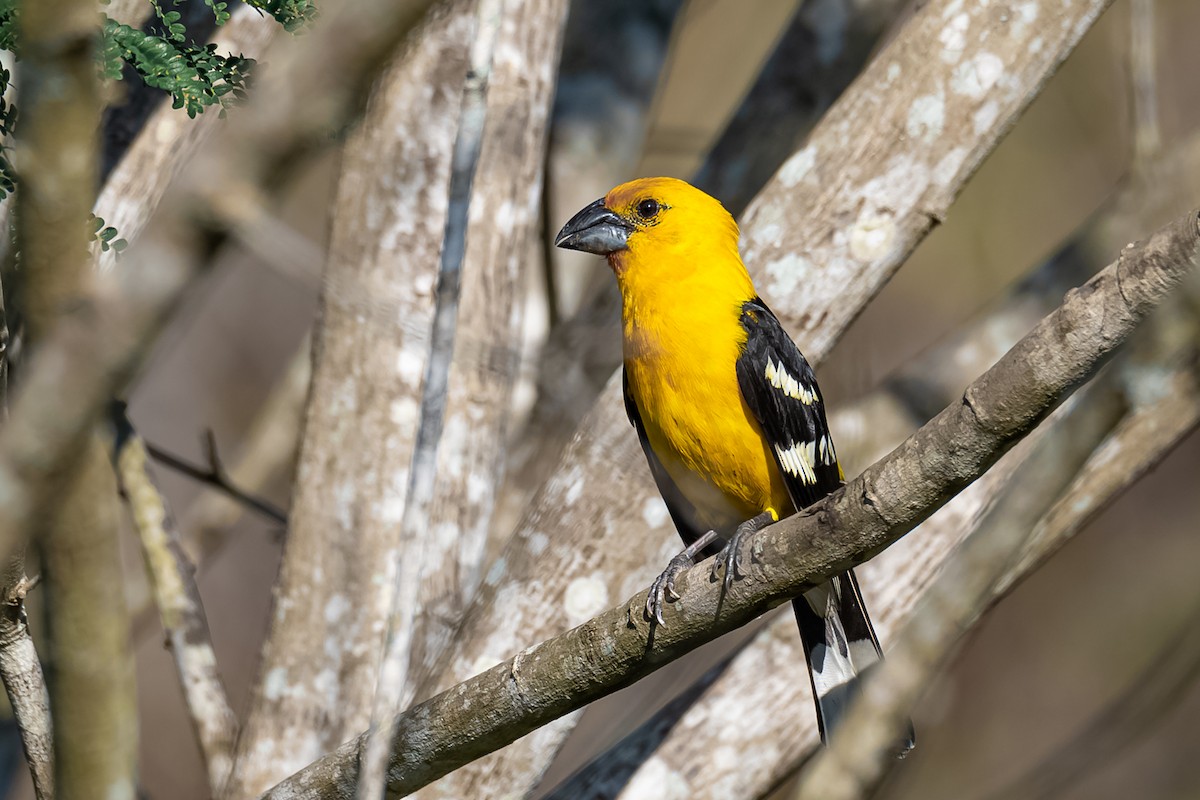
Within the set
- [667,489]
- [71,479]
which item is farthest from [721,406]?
[71,479]

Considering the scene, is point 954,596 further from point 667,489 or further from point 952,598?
point 667,489

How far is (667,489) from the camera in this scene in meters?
4.14

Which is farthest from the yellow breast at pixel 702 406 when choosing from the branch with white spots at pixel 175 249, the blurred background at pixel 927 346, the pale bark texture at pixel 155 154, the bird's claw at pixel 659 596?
the blurred background at pixel 927 346

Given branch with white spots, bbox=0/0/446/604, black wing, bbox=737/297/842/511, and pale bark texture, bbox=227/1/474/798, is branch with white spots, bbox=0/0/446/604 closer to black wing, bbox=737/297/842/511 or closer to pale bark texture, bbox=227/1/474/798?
black wing, bbox=737/297/842/511

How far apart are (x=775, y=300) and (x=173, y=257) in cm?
320

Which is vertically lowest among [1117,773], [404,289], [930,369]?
[1117,773]

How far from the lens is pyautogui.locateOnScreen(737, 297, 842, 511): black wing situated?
3779 mm

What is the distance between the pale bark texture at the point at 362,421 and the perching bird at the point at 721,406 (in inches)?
A: 33.0

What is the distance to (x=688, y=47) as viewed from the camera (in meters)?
11.0

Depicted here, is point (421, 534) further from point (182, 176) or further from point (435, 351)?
point (182, 176)

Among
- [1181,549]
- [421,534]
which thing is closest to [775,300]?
[421,534]

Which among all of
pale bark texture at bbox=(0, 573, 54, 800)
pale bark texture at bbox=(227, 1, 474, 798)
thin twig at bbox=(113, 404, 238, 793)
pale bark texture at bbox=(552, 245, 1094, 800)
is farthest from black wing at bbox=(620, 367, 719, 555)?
pale bark texture at bbox=(0, 573, 54, 800)

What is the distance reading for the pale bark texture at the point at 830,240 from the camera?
416 centimetres

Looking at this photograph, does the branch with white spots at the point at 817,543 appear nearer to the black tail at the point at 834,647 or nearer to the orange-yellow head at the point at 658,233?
the black tail at the point at 834,647
